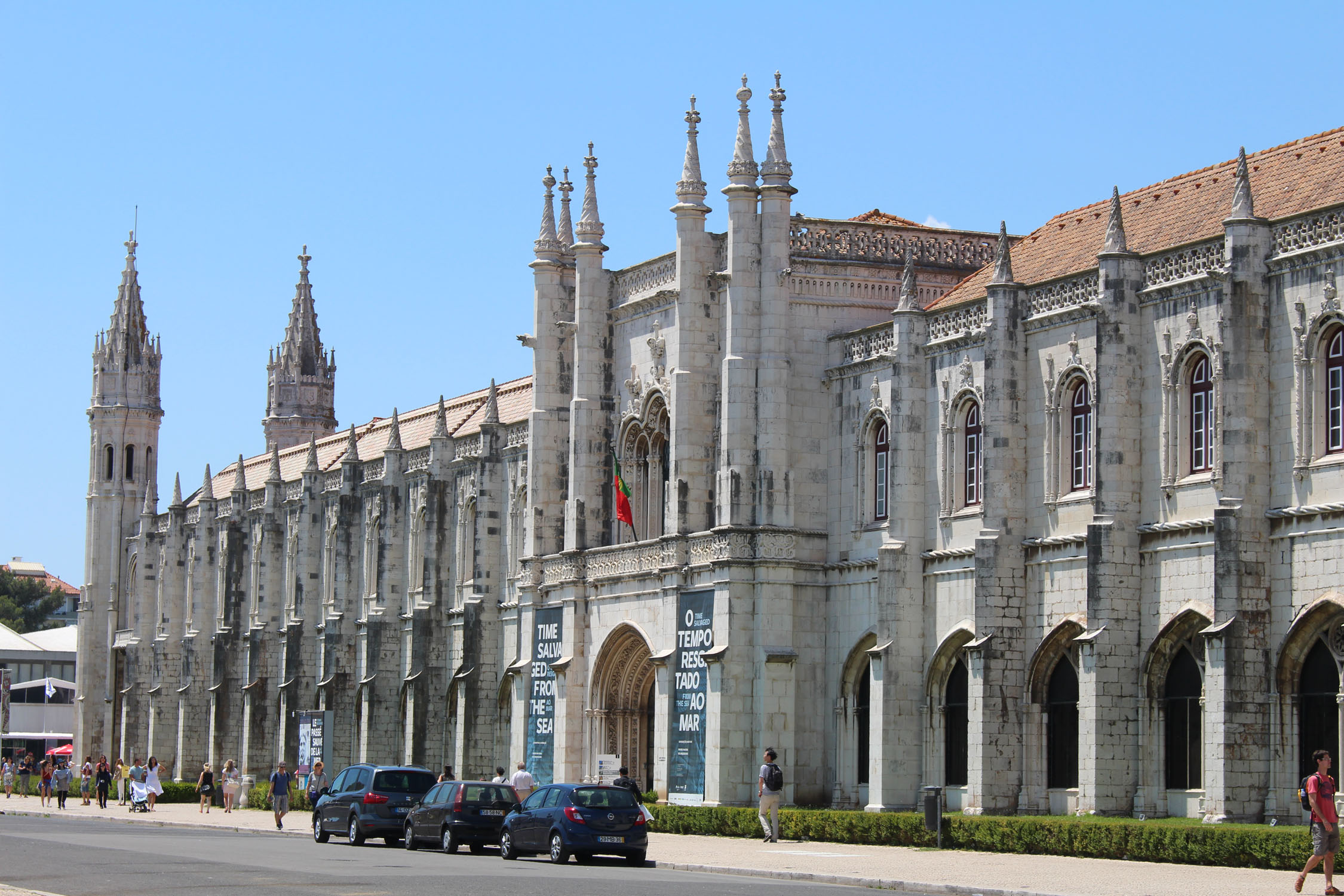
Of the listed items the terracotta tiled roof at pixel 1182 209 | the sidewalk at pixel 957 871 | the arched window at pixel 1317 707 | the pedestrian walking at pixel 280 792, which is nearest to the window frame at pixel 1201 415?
the terracotta tiled roof at pixel 1182 209

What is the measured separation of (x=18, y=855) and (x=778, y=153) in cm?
2380

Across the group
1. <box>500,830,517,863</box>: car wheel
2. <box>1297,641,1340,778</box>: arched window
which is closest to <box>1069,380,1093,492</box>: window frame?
<box>1297,641,1340,778</box>: arched window

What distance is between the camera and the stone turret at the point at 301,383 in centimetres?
10494

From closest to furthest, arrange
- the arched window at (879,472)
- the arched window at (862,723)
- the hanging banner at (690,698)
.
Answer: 1. the arched window at (862,723)
2. the arched window at (879,472)
3. the hanging banner at (690,698)

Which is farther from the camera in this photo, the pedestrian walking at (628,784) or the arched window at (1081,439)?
the arched window at (1081,439)

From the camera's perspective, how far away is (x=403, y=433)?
81250mm

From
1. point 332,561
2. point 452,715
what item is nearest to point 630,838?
point 452,715

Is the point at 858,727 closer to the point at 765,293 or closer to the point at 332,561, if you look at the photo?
the point at 765,293

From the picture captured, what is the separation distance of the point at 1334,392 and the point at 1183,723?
6.77 m

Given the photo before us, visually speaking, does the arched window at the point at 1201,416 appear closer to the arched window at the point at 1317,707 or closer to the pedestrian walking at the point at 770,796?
the arched window at the point at 1317,707

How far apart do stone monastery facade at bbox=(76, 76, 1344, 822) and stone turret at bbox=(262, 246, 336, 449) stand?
30.9 meters

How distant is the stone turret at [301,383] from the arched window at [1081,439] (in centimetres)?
6709

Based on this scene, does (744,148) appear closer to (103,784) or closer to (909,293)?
(909,293)

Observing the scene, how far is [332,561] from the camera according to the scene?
77.2 metres
